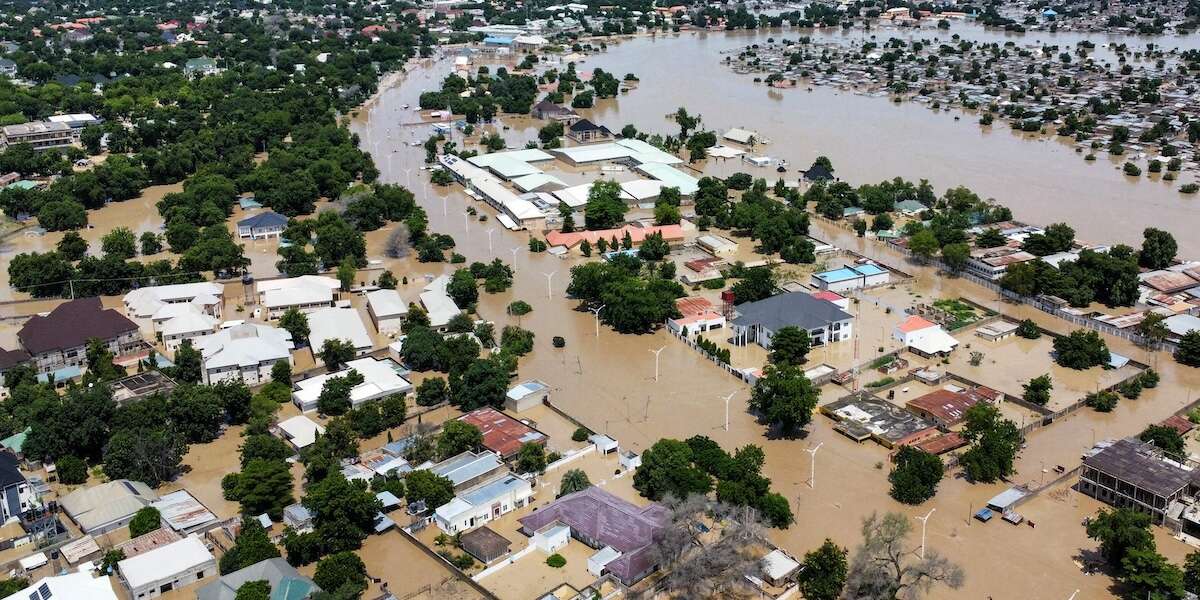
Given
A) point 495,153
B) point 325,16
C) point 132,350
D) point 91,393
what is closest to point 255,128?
point 495,153

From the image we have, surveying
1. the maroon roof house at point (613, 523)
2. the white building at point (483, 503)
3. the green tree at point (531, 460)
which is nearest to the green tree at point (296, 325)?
the green tree at point (531, 460)

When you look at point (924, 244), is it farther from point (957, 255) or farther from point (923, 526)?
point (923, 526)

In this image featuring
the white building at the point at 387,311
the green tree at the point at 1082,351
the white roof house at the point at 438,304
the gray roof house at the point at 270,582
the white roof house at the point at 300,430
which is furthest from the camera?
the white building at the point at 387,311

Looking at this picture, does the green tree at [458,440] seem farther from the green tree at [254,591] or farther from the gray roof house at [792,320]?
the gray roof house at [792,320]

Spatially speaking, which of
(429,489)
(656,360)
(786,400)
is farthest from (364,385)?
(786,400)

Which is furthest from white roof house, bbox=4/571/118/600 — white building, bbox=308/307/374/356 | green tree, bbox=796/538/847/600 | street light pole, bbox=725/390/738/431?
street light pole, bbox=725/390/738/431

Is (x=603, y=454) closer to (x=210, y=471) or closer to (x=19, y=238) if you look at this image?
(x=210, y=471)
